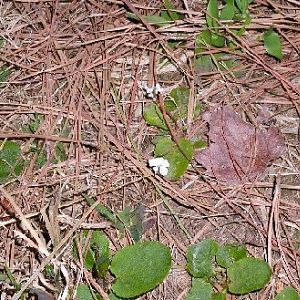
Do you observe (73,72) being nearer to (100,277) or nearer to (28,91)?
(28,91)

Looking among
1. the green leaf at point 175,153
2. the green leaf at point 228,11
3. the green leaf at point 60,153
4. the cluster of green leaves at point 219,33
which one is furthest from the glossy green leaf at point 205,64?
the green leaf at point 60,153

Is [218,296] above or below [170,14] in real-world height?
below

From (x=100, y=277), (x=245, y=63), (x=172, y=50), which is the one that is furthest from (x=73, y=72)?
(x=100, y=277)

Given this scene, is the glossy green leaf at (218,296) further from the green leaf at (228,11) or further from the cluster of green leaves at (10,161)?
the green leaf at (228,11)

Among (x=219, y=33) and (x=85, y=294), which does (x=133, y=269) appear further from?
(x=219, y=33)

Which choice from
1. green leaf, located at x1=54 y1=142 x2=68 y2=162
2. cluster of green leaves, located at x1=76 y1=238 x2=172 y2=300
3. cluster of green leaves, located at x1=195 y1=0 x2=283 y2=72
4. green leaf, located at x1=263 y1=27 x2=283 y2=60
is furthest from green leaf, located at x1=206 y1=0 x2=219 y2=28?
cluster of green leaves, located at x1=76 y1=238 x2=172 y2=300

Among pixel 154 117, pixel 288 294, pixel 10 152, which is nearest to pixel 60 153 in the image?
pixel 10 152

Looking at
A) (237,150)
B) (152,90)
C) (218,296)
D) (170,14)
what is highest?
(170,14)
